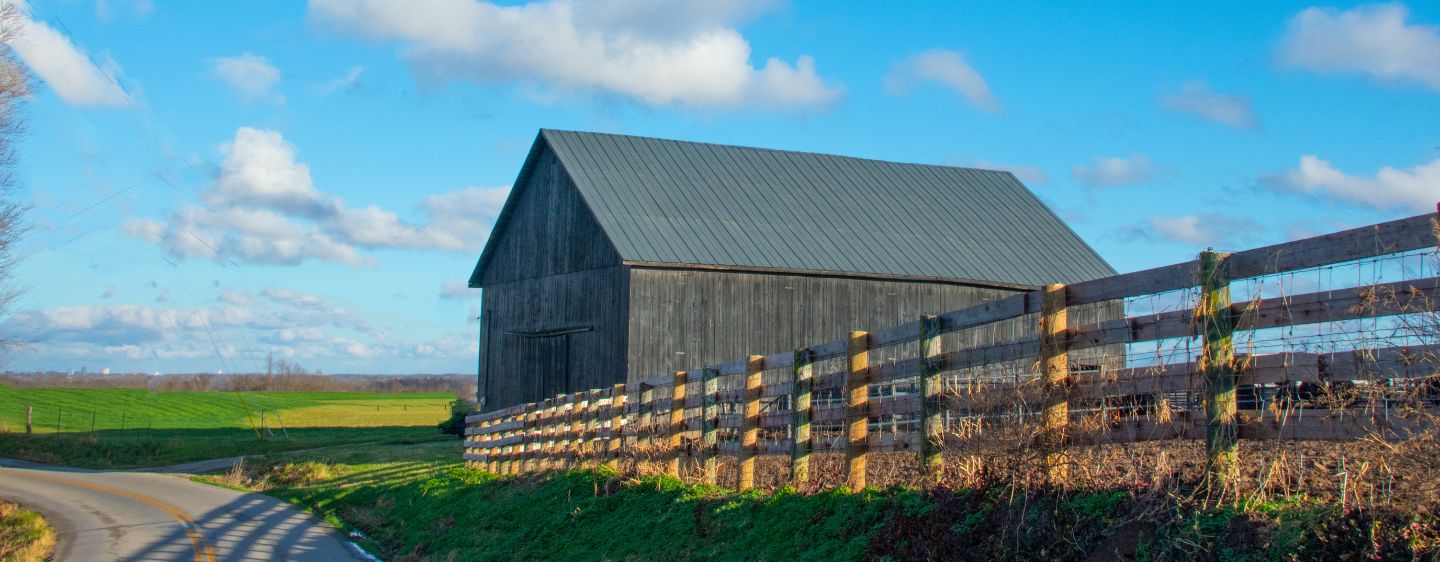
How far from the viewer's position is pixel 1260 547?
211 inches

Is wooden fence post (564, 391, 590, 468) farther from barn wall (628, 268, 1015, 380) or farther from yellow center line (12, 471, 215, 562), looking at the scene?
barn wall (628, 268, 1015, 380)

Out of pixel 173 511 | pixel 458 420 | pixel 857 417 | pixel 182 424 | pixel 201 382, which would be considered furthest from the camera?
pixel 201 382

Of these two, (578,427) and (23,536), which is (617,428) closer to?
(578,427)

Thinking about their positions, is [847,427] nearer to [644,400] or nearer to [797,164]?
[644,400]

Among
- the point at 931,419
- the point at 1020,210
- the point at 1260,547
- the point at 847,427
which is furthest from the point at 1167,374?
the point at 1020,210

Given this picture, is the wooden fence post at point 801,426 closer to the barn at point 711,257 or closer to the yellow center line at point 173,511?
the yellow center line at point 173,511

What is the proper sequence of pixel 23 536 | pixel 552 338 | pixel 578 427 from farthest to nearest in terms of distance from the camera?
pixel 552 338
pixel 23 536
pixel 578 427

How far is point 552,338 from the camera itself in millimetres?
29812

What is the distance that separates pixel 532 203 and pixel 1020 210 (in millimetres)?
14934

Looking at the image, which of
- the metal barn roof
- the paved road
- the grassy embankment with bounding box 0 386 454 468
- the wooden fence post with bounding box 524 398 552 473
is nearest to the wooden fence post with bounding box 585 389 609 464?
the wooden fence post with bounding box 524 398 552 473

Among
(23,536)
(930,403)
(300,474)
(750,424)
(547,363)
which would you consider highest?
(547,363)

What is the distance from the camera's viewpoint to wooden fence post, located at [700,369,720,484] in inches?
482

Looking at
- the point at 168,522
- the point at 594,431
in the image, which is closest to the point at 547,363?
the point at 168,522

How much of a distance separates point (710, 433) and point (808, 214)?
19.4 m
